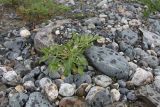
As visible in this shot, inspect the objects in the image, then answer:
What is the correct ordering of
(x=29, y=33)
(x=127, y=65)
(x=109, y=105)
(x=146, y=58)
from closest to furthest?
(x=109, y=105) < (x=127, y=65) < (x=146, y=58) < (x=29, y=33)

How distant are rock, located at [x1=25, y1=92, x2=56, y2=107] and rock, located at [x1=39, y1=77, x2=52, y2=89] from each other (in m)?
0.14

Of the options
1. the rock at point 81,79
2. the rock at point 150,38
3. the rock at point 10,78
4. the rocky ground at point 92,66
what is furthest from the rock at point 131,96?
the rock at point 10,78

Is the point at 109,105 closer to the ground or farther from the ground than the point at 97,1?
closer to the ground

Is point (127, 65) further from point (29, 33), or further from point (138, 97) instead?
point (29, 33)

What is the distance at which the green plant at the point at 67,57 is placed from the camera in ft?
15.8

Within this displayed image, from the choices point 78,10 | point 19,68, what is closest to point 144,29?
point 78,10

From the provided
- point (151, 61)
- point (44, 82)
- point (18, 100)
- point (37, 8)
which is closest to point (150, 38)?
point (151, 61)

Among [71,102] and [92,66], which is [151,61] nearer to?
[92,66]

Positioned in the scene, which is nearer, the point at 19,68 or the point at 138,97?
the point at 138,97

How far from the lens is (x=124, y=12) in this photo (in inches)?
260

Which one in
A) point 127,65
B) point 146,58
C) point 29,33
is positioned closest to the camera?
point 127,65

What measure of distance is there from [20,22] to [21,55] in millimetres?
977

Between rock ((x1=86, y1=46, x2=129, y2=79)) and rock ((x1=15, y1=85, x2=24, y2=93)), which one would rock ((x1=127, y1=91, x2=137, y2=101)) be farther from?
rock ((x1=15, y1=85, x2=24, y2=93))

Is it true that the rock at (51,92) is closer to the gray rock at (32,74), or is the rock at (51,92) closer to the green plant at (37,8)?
the gray rock at (32,74)
